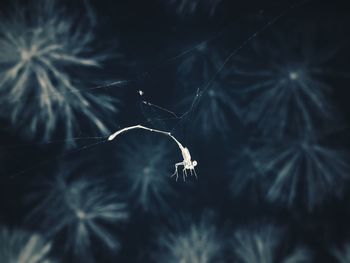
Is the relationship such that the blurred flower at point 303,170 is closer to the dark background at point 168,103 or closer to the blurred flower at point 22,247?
the dark background at point 168,103

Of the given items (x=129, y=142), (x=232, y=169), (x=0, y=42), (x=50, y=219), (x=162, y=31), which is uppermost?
(x=0, y=42)

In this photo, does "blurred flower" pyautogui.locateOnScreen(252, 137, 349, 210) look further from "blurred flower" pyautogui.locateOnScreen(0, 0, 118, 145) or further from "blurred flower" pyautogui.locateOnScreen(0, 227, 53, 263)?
"blurred flower" pyautogui.locateOnScreen(0, 227, 53, 263)

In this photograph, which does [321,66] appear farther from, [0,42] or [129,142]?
[0,42]

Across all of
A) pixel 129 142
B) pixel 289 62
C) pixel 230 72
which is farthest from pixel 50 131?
pixel 289 62

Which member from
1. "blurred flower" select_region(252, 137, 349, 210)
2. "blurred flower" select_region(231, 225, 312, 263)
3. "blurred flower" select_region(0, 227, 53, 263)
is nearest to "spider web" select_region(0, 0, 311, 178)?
"blurred flower" select_region(0, 227, 53, 263)

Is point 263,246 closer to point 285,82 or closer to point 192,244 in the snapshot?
point 192,244

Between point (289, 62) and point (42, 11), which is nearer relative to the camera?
point (42, 11)

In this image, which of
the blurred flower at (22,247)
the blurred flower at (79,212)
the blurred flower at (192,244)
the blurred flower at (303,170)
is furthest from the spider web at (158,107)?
the blurred flower at (192,244)
